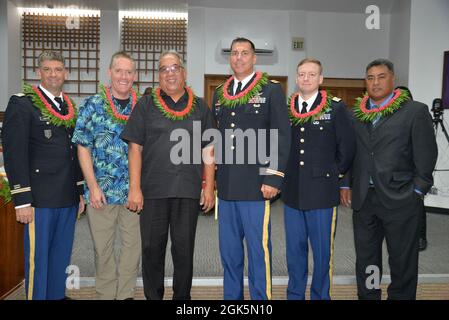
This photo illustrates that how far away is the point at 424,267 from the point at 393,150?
5.37 feet

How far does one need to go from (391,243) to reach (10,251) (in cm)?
261

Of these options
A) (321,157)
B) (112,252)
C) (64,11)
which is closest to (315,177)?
(321,157)

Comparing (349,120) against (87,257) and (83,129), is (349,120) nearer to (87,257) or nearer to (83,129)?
(83,129)

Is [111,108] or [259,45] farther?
[259,45]

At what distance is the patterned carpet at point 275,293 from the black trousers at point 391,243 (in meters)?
0.41

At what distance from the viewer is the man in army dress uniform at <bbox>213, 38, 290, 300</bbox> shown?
232 centimetres

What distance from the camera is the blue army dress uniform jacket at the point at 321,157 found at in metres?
2.45

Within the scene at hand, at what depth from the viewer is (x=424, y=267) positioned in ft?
11.6

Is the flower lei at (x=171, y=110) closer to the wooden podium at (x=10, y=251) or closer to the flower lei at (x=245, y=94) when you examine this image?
the flower lei at (x=245, y=94)

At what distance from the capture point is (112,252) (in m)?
2.52

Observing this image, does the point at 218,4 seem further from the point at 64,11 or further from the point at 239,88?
the point at 239,88

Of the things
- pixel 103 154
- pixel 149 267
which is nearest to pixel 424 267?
pixel 149 267

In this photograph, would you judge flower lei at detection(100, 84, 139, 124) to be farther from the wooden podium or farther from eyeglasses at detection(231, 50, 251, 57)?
the wooden podium

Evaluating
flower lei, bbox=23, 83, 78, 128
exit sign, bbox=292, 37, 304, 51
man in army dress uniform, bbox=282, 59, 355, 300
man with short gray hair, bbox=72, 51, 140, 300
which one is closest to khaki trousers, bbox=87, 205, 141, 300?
man with short gray hair, bbox=72, 51, 140, 300
